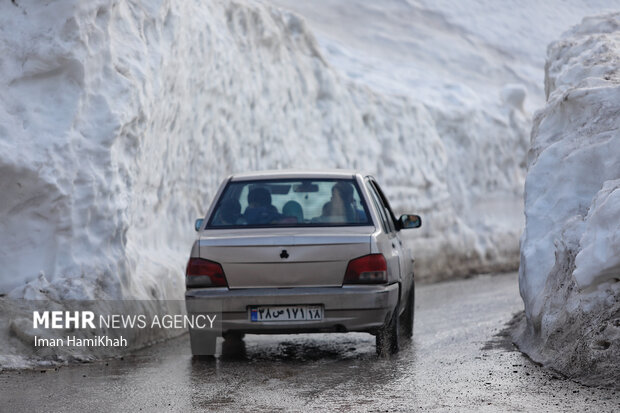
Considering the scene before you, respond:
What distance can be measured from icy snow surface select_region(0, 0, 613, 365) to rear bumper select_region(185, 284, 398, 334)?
6.18 feet

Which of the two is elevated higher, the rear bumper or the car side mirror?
the car side mirror

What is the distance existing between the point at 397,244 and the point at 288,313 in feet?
5.53

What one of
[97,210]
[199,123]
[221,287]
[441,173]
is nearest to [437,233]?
[441,173]

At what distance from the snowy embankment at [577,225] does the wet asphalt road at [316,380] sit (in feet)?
0.96

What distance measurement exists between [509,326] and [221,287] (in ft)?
13.1

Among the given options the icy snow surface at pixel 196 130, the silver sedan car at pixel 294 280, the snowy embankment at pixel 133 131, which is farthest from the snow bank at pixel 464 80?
the silver sedan car at pixel 294 280

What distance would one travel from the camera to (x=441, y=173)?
25922 mm

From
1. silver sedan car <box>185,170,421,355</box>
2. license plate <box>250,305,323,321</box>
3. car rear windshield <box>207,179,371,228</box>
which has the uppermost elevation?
car rear windshield <box>207,179,371,228</box>

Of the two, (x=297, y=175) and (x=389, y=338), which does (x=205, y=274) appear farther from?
(x=389, y=338)

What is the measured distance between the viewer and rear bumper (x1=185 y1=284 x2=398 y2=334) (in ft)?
27.8

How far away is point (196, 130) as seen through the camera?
1614 cm

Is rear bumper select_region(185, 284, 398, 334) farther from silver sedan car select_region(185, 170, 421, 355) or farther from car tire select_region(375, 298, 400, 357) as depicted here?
car tire select_region(375, 298, 400, 357)

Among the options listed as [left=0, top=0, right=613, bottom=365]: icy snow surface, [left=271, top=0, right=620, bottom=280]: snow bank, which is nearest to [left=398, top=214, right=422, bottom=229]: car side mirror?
[left=0, top=0, right=613, bottom=365]: icy snow surface

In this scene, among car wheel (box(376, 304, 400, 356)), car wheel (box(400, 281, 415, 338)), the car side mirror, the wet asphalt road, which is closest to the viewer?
the wet asphalt road
